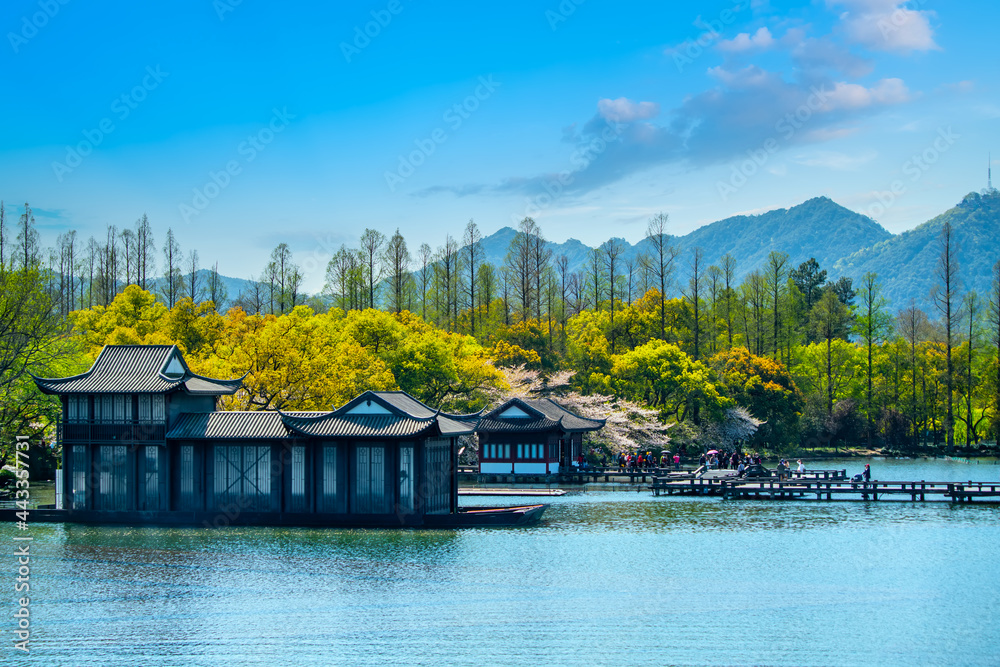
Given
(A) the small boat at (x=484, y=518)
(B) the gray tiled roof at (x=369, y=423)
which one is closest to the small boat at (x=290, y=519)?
(A) the small boat at (x=484, y=518)

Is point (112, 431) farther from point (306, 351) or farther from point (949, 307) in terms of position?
point (949, 307)

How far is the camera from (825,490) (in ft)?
156

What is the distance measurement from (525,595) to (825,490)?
27.2 meters

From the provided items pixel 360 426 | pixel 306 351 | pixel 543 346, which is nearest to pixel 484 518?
pixel 360 426

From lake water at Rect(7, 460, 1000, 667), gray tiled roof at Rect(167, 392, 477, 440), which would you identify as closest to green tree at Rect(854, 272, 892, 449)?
lake water at Rect(7, 460, 1000, 667)

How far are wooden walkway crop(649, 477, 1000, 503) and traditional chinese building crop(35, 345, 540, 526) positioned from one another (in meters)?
17.5

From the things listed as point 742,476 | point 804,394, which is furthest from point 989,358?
point 742,476

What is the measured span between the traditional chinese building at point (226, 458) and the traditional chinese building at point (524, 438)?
19.3 metres

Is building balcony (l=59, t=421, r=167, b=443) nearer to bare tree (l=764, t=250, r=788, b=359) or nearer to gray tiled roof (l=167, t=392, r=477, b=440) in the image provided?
gray tiled roof (l=167, t=392, r=477, b=440)

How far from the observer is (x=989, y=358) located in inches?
3408

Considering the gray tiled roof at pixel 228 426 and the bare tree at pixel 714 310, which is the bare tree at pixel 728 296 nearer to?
the bare tree at pixel 714 310

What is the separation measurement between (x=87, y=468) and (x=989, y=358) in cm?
7765

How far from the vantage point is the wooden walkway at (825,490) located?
150ft

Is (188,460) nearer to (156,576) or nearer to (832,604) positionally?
(156,576)
